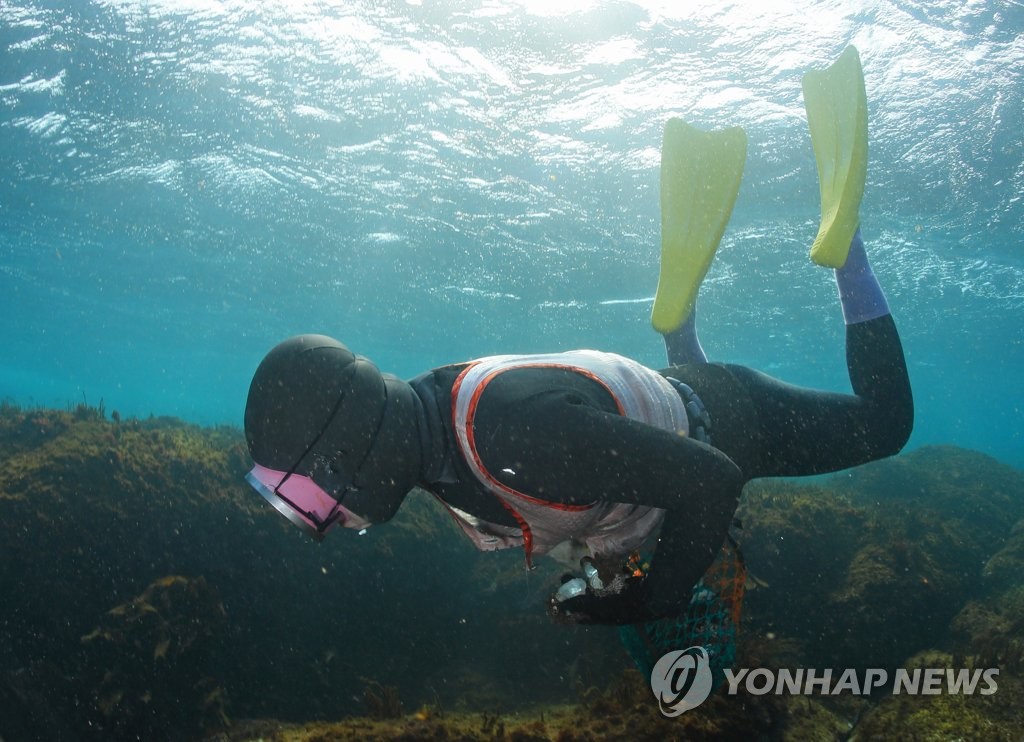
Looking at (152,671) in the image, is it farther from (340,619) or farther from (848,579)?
(848,579)

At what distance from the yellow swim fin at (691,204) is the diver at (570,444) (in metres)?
1.02

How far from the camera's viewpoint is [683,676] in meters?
3.07

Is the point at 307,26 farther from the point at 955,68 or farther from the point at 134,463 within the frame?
the point at 955,68

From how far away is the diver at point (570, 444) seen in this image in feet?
7.75

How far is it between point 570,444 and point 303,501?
1275 millimetres

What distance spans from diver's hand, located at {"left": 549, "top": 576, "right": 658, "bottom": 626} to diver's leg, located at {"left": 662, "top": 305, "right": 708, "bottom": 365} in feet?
7.89

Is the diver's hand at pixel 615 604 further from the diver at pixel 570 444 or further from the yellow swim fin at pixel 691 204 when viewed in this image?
the yellow swim fin at pixel 691 204

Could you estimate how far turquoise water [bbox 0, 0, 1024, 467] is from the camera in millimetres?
11070

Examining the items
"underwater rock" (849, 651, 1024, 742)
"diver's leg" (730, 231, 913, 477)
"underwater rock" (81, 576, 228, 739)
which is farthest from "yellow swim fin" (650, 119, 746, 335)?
"underwater rock" (81, 576, 228, 739)

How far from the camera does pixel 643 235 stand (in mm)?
19922

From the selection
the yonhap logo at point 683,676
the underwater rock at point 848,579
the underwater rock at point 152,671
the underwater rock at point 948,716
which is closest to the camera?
the yonhap logo at point 683,676

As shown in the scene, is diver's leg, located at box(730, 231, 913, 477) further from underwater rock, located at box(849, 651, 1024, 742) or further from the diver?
underwater rock, located at box(849, 651, 1024, 742)

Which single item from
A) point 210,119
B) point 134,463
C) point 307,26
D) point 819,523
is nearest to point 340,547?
point 134,463

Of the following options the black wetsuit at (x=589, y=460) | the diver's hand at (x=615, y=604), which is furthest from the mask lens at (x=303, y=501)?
the diver's hand at (x=615, y=604)
